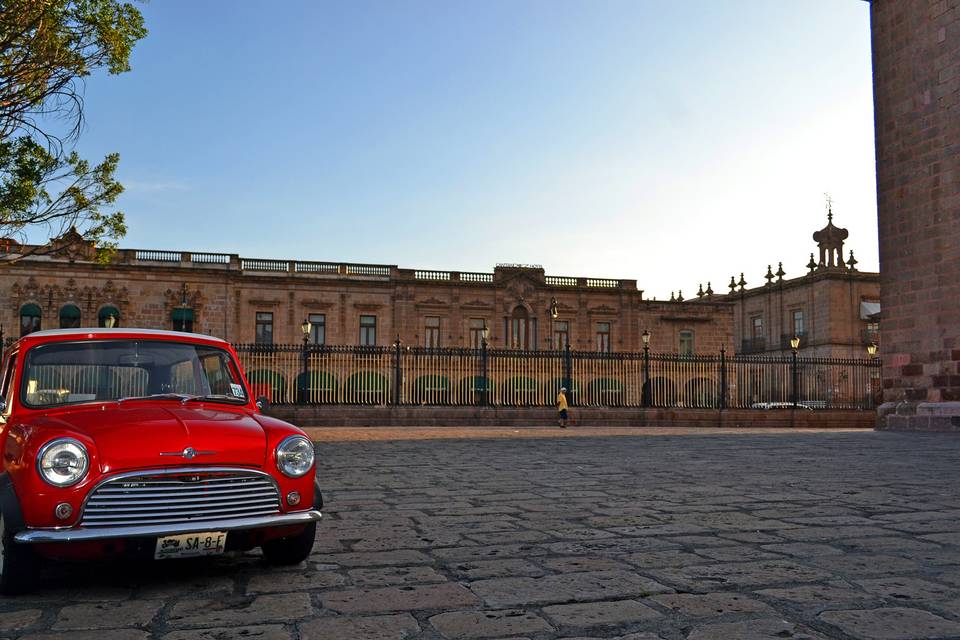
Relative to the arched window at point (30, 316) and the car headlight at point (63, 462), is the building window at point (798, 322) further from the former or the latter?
the car headlight at point (63, 462)

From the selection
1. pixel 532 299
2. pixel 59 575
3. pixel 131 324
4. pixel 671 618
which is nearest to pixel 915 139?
pixel 671 618

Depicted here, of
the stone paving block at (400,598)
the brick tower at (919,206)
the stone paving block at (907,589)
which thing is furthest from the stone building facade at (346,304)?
the stone paving block at (400,598)

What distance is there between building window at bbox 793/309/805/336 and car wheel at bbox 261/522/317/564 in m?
54.9

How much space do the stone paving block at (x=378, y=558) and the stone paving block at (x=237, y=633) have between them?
1.28 m

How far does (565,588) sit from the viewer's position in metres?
4.04

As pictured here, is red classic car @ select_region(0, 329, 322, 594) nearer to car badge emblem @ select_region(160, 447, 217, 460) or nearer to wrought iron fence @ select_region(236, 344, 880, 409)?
car badge emblem @ select_region(160, 447, 217, 460)

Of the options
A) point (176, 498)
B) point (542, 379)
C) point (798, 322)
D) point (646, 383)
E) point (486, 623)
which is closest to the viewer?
point (486, 623)

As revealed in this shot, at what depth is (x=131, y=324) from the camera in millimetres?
42094

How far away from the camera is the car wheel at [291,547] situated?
4570mm

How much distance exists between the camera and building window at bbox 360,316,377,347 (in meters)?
44.8

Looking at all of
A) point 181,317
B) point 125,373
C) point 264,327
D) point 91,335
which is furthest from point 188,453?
point 264,327

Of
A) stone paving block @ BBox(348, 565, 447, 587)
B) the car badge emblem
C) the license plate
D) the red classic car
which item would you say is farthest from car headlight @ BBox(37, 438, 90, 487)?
stone paving block @ BBox(348, 565, 447, 587)

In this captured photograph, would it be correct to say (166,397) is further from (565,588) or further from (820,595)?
(820,595)

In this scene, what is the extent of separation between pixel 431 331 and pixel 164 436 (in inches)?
1654
